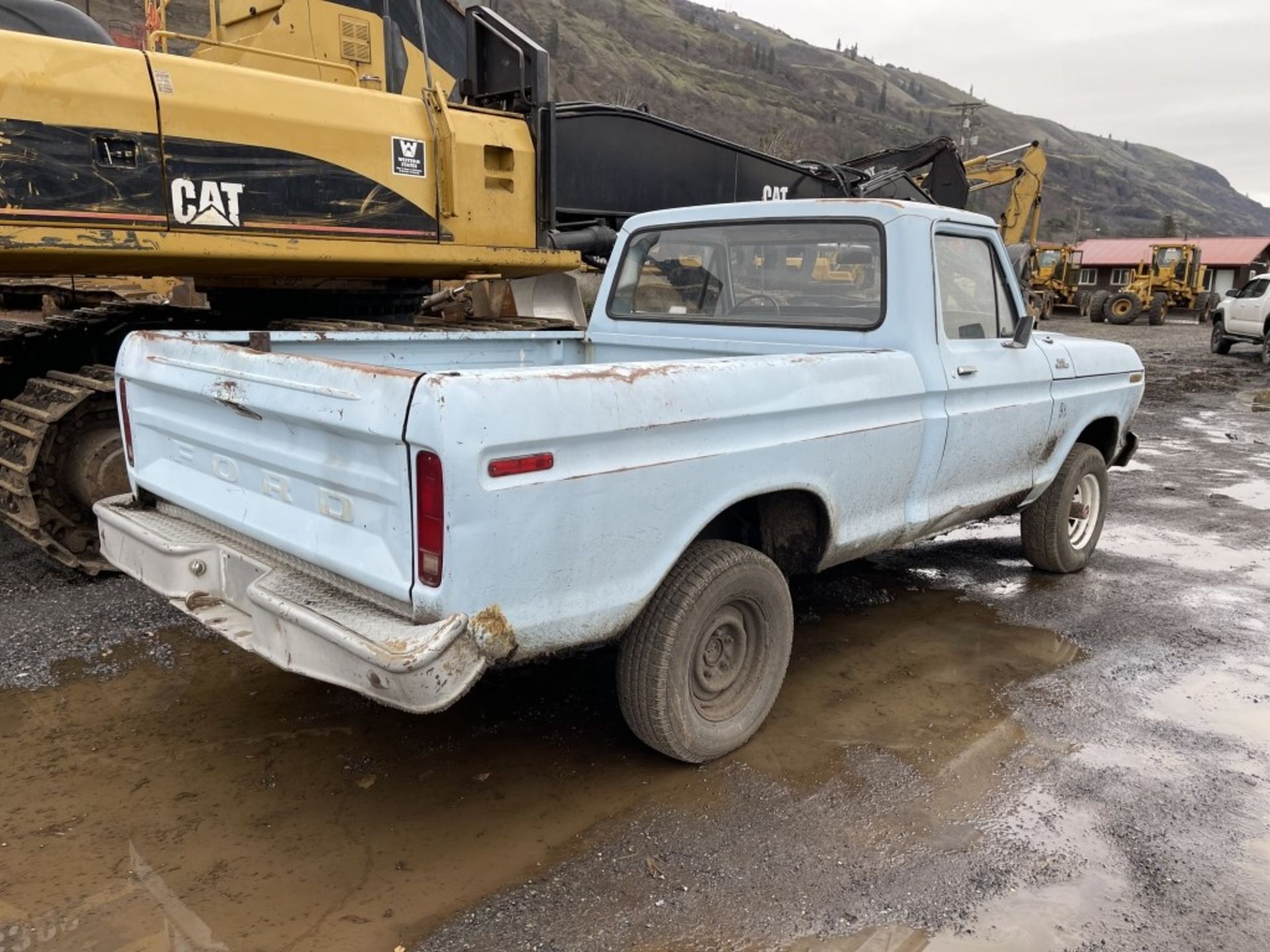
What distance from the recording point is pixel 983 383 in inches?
172

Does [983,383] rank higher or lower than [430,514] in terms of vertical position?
higher

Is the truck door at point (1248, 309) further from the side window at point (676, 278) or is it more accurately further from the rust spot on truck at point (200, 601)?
the rust spot on truck at point (200, 601)

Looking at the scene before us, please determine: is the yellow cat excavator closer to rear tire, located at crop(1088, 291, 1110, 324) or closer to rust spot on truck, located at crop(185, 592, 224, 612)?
rust spot on truck, located at crop(185, 592, 224, 612)

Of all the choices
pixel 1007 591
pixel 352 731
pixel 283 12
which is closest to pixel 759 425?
pixel 352 731

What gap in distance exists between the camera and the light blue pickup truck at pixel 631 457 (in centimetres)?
261

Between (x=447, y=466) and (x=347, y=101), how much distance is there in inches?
134

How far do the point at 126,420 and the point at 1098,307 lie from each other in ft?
109

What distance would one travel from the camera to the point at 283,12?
6.05 m

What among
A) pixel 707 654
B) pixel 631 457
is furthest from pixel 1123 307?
pixel 631 457

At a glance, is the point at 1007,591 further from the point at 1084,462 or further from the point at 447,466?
the point at 447,466

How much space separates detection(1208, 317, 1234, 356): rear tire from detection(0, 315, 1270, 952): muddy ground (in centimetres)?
1930

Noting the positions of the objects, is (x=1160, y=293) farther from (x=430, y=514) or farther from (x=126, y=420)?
(x=430, y=514)

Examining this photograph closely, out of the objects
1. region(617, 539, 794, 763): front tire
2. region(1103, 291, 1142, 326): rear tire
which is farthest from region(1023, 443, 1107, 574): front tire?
region(1103, 291, 1142, 326): rear tire

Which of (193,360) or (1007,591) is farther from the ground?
(193,360)
